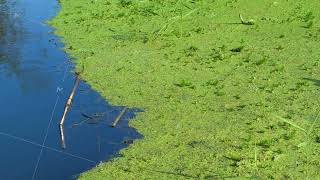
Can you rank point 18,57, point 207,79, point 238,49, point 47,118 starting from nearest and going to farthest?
point 47,118
point 207,79
point 238,49
point 18,57

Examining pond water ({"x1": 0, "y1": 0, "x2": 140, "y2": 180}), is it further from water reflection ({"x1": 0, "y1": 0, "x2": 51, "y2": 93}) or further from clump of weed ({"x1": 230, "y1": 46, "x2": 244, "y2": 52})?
clump of weed ({"x1": 230, "y1": 46, "x2": 244, "y2": 52})

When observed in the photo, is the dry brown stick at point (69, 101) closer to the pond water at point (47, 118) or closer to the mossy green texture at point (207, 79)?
the pond water at point (47, 118)

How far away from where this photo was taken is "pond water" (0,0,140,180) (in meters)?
3.69

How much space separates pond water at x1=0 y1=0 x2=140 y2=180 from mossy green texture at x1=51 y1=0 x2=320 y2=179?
0.50 feet

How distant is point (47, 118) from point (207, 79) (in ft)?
4.65

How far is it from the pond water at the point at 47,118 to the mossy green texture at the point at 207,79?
0.15 meters

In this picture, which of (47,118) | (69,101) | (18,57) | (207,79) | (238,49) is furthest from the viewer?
(18,57)

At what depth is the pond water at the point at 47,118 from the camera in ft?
12.1

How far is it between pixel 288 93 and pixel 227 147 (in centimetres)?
107

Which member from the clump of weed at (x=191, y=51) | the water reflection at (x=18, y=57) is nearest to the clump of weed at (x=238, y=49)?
the clump of weed at (x=191, y=51)

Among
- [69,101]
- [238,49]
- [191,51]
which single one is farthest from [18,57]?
[238,49]

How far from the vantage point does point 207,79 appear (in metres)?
4.82

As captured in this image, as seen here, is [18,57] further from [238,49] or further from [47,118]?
[238,49]

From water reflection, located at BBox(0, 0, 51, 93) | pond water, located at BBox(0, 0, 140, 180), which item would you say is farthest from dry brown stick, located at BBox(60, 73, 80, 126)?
water reflection, located at BBox(0, 0, 51, 93)
